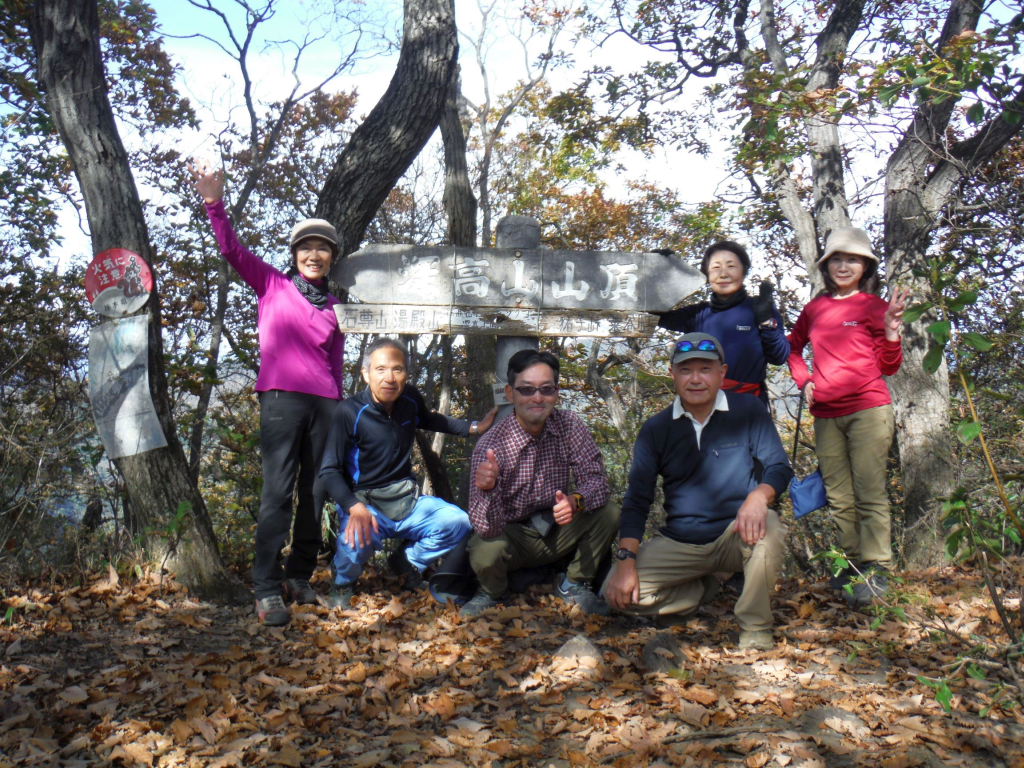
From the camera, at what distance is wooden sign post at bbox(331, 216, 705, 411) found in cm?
510

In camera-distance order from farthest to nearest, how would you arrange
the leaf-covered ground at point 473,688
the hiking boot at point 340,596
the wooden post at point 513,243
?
the wooden post at point 513,243, the hiking boot at point 340,596, the leaf-covered ground at point 473,688

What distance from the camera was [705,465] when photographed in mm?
3998

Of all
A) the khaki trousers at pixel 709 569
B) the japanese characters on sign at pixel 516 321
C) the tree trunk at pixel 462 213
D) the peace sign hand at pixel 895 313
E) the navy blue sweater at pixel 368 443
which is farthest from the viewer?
the tree trunk at pixel 462 213

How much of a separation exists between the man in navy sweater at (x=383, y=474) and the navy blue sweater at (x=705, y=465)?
1.22 meters

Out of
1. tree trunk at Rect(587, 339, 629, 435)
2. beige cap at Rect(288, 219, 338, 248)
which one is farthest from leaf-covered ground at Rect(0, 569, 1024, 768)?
tree trunk at Rect(587, 339, 629, 435)

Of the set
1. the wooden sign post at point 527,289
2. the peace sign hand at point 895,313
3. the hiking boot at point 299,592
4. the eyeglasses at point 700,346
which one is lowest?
the hiking boot at point 299,592

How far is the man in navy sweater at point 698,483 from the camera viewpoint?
3854mm

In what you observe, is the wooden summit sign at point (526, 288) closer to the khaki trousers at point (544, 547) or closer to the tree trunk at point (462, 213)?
the khaki trousers at point (544, 547)

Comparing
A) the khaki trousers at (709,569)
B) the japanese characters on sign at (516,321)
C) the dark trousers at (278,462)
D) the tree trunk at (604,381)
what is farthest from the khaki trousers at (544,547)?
the tree trunk at (604,381)

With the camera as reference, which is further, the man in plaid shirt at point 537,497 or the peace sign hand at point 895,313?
the man in plaid shirt at point 537,497

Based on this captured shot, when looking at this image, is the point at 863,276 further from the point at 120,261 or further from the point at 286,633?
the point at 120,261

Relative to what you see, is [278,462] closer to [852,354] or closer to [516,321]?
[516,321]

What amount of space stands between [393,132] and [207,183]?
1.76 meters

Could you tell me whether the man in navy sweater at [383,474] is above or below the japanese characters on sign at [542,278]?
below
